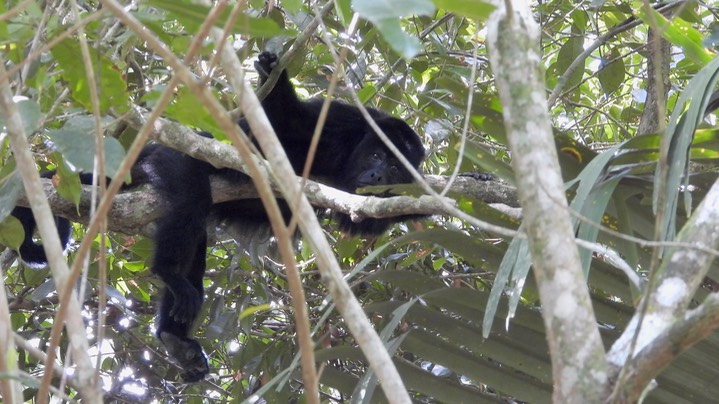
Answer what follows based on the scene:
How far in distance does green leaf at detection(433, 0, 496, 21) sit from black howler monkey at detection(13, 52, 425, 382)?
2621mm

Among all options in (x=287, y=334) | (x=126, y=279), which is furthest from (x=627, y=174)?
(x=126, y=279)

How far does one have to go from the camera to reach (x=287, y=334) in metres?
4.06

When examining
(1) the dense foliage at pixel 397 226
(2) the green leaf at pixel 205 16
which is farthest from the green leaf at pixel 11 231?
(2) the green leaf at pixel 205 16

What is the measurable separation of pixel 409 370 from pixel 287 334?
2057 mm

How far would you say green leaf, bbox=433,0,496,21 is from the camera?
0.82 m

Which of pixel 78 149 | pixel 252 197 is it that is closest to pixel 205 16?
pixel 78 149

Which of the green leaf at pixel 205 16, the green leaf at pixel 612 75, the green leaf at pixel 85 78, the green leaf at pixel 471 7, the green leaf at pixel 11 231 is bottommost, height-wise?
the green leaf at pixel 11 231

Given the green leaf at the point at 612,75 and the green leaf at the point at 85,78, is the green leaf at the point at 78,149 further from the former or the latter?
the green leaf at the point at 612,75

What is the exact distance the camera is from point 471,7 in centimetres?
83

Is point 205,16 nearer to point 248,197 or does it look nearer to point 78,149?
point 78,149

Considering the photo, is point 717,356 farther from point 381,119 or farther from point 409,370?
point 381,119

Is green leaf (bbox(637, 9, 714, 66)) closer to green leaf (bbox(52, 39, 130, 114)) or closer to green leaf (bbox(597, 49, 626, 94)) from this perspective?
green leaf (bbox(52, 39, 130, 114))

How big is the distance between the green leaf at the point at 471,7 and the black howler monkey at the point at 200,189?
262cm

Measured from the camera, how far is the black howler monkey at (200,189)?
149 inches
